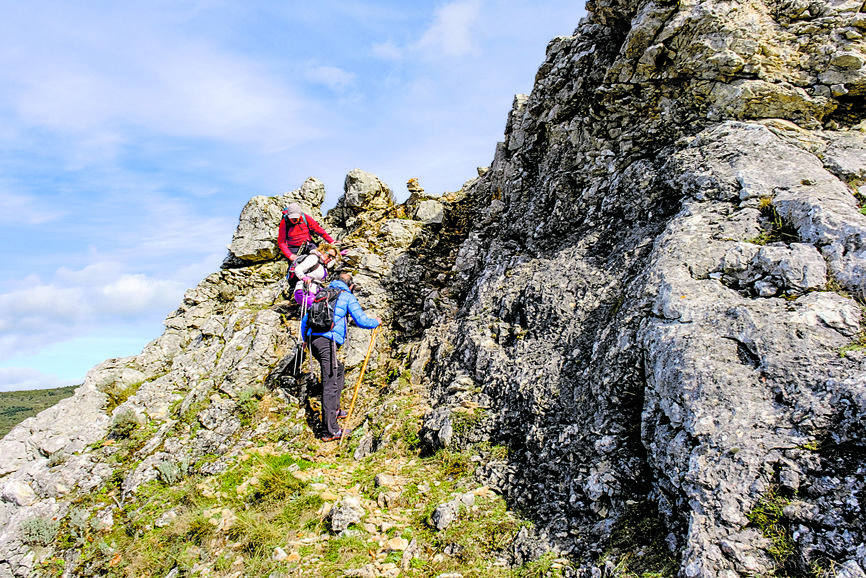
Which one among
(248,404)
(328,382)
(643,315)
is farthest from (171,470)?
(643,315)

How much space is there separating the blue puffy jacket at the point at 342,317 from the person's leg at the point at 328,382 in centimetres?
24

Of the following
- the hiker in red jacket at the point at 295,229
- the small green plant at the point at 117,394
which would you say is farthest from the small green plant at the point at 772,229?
the small green plant at the point at 117,394

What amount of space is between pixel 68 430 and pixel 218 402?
344 centimetres

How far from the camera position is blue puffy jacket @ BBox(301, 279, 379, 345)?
9.79 m

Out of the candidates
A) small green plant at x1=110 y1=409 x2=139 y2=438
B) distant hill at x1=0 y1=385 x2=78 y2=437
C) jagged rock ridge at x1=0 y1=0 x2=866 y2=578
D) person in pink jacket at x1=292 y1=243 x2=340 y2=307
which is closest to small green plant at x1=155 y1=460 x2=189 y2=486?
jagged rock ridge at x1=0 y1=0 x2=866 y2=578

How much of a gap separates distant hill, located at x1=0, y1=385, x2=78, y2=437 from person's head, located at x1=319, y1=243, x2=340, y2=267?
12261 centimetres

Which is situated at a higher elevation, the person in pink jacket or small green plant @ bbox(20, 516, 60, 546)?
the person in pink jacket

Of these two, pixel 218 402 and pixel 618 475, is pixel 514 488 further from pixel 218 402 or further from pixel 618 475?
pixel 218 402

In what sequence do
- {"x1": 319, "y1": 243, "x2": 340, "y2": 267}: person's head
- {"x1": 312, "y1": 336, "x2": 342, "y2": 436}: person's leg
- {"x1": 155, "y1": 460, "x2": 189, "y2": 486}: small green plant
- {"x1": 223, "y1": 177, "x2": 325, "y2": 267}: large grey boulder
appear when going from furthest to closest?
{"x1": 223, "y1": 177, "x2": 325, "y2": 267}: large grey boulder < {"x1": 319, "y1": 243, "x2": 340, "y2": 267}: person's head < {"x1": 312, "y1": 336, "x2": 342, "y2": 436}: person's leg < {"x1": 155, "y1": 460, "x2": 189, "y2": 486}: small green plant

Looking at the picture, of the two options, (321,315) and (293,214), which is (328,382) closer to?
(321,315)

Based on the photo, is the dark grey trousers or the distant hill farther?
the distant hill

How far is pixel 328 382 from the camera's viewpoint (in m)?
9.31

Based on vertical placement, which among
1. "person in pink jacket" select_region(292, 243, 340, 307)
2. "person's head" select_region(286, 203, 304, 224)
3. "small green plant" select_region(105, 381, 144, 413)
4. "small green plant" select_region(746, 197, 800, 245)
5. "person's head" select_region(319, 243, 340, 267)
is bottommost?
"small green plant" select_region(105, 381, 144, 413)

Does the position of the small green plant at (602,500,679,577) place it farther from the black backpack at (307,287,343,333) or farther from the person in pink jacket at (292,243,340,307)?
the person in pink jacket at (292,243,340,307)
